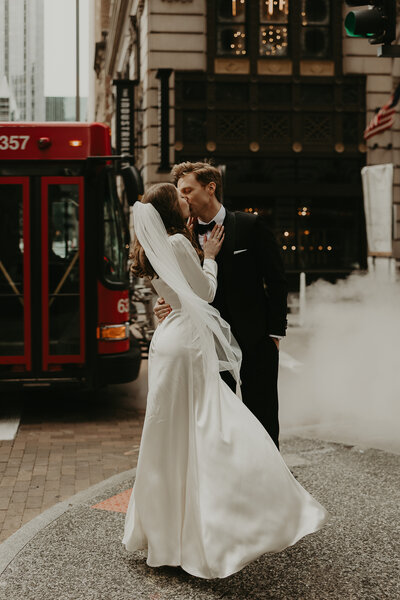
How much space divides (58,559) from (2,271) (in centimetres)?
481

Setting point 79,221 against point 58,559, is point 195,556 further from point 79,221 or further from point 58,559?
point 79,221

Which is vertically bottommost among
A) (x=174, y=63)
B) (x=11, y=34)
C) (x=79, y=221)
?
(x=79, y=221)

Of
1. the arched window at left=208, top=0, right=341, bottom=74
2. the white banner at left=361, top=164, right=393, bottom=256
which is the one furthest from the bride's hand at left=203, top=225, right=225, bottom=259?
the arched window at left=208, top=0, right=341, bottom=74

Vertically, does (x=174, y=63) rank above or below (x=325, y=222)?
above

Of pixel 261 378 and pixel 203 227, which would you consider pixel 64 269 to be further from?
pixel 261 378

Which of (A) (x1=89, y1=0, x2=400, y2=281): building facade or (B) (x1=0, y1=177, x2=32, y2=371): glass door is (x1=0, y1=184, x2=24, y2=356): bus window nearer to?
(B) (x1=0, y1=177, x2=32, y2=371): glass door

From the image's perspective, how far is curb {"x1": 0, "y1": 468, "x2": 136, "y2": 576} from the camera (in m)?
4.13

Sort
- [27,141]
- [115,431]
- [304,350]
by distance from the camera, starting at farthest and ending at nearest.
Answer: [304,350] → [27,141] → [115,431]

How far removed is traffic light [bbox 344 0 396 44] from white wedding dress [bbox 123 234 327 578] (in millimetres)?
3315

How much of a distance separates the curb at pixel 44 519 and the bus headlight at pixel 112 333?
2.76 metres

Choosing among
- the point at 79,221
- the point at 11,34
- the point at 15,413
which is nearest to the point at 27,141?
the point at 79,221

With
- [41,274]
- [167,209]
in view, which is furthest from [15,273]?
[167,209]

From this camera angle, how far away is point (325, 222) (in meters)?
21.5

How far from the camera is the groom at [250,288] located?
4.48 meters
